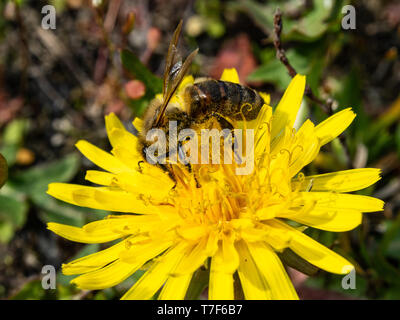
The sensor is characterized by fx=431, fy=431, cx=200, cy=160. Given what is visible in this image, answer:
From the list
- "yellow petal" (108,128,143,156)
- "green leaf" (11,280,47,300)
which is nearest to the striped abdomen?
"yellow petal" (108,128,143,156)

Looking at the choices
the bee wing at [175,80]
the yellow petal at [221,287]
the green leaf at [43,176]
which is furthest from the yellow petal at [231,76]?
the green leaf at [43,176]

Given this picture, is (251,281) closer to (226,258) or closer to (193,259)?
(226,258)

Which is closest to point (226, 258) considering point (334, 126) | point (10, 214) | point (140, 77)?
point (334, 126)

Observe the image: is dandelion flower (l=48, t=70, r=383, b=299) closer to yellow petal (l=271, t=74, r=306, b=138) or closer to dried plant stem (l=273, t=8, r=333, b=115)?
yellow petal (l=271, t=74, r=306, b=138)

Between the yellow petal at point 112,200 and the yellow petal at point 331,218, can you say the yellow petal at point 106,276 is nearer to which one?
the yellow petal at point 112,200

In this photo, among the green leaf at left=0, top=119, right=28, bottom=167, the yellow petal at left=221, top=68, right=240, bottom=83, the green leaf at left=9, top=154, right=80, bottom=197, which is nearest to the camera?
the yellow petal at left=221, top=68, right=240, bottom=83

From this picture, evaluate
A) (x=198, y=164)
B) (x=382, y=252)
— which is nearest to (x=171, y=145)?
(x=198, y=164)
